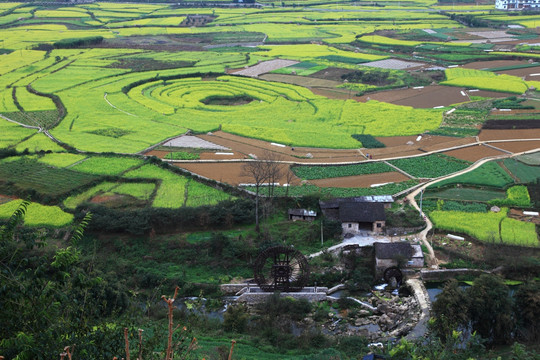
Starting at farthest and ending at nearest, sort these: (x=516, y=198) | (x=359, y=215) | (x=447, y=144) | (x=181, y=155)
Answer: (x=447, y=144) → (x=181, y=155) → (x=516, y=198) → (x=359, y=215)

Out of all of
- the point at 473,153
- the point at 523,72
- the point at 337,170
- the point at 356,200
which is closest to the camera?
the point at 356,200

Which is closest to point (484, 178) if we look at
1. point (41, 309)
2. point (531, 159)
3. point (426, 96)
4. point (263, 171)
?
point (531, 159)

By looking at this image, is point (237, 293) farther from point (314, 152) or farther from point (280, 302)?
point (314, 152)

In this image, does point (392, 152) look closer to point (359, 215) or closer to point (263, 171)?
point (263, 171)

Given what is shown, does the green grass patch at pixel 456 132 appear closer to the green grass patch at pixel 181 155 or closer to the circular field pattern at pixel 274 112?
the circular field pattern at pixel 274 112

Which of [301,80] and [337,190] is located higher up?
[301,80]

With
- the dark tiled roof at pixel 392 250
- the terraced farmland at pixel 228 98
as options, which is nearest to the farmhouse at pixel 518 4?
the terraced farmland at pixel 228 98

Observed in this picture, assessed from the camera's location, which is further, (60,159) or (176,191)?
(60,159)

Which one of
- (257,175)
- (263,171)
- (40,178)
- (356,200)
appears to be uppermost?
(257,175)
